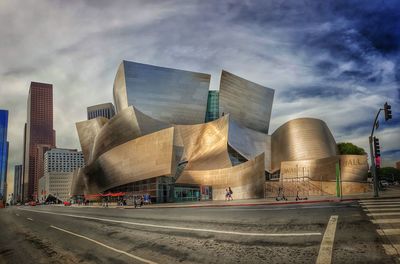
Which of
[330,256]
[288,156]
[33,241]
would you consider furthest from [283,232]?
[288,156]

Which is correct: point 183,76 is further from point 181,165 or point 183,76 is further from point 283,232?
point 283,232

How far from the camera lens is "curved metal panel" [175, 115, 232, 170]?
4957cm

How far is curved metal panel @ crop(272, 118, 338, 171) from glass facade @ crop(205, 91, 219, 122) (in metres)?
16.1

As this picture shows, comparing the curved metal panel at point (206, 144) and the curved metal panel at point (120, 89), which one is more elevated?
the curved metal panel at point (120, 89)

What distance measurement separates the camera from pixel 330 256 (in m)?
6.37

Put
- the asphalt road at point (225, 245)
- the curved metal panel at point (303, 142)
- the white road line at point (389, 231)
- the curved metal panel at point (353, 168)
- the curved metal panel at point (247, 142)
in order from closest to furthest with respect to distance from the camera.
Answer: the asphalt road at point (225, 245) → the white road line at point (389, 231) → the curved metal panel at point (353, 168) → the curved metal panel at point (247, 142) → the curved metal panel at point (303, 142)

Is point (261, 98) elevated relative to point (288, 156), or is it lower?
elevated

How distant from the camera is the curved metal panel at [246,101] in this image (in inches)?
2657

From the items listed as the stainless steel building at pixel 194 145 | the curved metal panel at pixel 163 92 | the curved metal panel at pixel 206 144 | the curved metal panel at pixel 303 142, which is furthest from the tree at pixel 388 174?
the curved metal panel at pixel 206 144

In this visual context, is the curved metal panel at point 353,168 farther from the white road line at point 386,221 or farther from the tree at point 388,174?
the tree at point 388,174

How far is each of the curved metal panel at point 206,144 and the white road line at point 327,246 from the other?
3864cm

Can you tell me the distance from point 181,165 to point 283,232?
143ft

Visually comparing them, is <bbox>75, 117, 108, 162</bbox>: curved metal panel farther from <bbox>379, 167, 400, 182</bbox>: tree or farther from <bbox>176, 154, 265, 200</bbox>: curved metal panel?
<bbox>379, 167, 400, 182</bbox>: tree

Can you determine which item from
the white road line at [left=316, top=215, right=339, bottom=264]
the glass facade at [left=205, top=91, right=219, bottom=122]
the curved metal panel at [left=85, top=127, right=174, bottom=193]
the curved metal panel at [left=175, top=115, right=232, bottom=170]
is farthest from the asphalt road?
the glass facade at [left=205, top=91, right=219, bottom=122]
